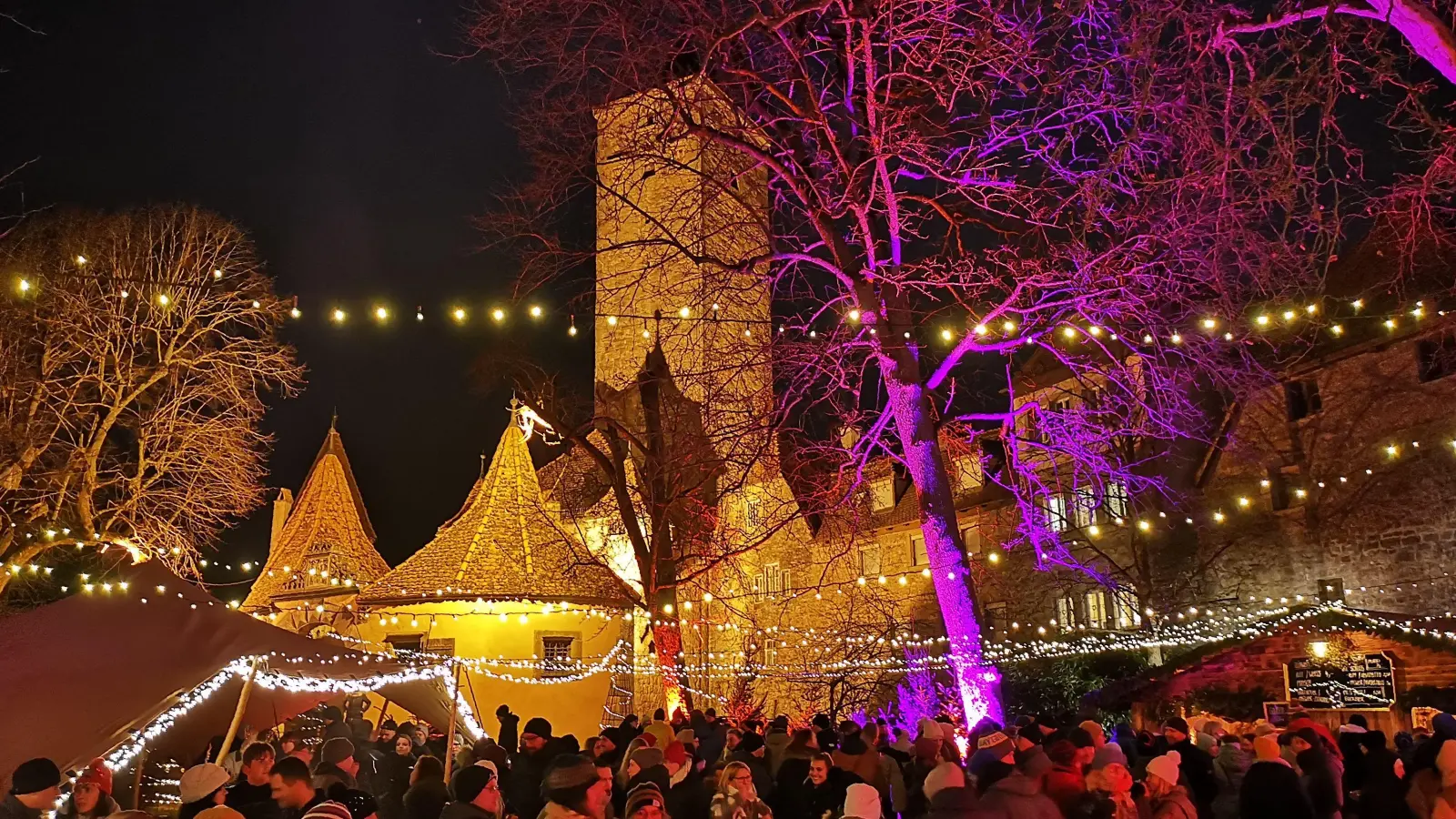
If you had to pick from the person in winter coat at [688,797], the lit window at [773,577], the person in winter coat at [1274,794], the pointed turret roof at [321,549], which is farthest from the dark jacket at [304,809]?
the lit window at [773,577]

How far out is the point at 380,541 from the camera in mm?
36062

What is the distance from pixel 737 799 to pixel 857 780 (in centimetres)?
169

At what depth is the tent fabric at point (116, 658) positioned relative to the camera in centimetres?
823

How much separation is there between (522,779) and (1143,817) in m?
3.95

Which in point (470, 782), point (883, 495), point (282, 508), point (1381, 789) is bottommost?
point (1381, 789)

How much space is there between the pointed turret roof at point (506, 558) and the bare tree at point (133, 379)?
3548 mm

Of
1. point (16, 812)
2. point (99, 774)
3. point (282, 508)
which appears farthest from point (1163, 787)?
point (282, 508)

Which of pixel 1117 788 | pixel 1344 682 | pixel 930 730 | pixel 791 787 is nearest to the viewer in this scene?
pixel 1117 788

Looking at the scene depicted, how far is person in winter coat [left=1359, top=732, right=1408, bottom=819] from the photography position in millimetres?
6730

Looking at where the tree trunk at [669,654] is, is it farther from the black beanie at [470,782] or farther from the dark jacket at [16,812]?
the black beanie at [470,782]

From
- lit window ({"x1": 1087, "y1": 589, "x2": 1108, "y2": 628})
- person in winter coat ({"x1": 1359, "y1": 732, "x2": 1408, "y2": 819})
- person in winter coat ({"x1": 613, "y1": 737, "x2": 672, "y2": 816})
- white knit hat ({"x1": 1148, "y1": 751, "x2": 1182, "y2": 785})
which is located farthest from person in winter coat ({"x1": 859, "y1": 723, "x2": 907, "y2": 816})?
lit window ({"x1": 1087, "y1": 589, "x2": 1108, "y2": 628})

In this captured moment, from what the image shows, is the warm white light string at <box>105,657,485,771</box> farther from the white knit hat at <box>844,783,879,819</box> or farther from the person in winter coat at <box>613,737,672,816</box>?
the white knit hat at <box>844,783,879,819</box>

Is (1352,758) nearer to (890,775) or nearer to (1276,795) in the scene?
(1276,795)

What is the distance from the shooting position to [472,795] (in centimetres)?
517
